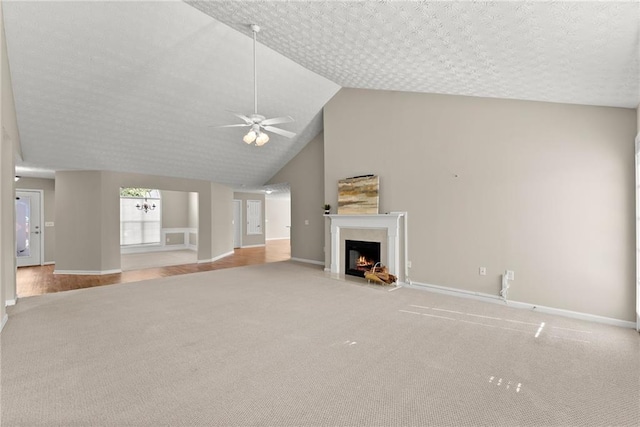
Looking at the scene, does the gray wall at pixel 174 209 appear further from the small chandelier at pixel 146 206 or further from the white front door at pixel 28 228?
the white front door at pixel 28 228

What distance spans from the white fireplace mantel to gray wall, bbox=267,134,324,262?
3.96 feet

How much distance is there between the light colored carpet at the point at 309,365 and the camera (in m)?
1.91

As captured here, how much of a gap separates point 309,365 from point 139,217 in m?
10.5

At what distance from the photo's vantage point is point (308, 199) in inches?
318

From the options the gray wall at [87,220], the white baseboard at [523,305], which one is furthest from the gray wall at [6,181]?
the white baseboard at [523,305]

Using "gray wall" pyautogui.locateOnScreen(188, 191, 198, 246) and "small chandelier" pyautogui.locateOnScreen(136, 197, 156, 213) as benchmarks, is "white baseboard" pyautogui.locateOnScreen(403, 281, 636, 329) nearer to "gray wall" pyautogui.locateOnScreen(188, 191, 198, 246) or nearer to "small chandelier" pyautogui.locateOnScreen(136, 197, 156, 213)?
"gray wall" pyautogui.locateOnScreen(188, 191, 198, 246)

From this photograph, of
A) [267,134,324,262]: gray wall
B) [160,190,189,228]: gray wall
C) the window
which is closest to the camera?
[267,134,324,262]: gray wall

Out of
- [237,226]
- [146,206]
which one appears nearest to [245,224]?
[237,226]

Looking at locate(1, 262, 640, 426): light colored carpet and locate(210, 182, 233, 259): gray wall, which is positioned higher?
locate(210, 182, 233, 259): gray wall

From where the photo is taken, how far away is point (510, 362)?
2.58 meters

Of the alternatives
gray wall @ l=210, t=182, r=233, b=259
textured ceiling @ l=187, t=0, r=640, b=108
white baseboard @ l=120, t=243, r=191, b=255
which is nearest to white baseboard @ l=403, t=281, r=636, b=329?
textured ceiling @ l=187, t=0, r=640, b=108

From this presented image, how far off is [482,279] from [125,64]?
595 cm

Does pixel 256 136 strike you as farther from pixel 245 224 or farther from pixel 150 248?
pixel 150 248

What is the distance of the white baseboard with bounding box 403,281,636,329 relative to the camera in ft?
11.7
